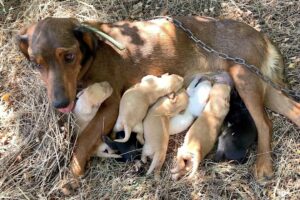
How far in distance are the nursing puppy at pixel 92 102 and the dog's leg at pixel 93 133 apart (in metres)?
0.08

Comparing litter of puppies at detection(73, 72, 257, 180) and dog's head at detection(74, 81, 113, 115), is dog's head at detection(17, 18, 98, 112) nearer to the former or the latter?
dog's head at detection(74, 81, 113, 115)

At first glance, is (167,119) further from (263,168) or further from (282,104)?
(282,104)

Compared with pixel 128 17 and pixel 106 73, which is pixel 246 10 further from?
pixel 106 73

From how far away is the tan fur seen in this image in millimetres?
5086

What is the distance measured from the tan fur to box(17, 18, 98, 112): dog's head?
1226mm

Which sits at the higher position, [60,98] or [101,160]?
[60,98]

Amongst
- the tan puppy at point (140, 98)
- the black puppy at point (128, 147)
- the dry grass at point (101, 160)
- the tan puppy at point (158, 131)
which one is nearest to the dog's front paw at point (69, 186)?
the dry grass at point (101, 160)

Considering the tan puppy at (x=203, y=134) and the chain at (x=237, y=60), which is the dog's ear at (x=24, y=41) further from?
the tan puppy at (x=203, y=134)

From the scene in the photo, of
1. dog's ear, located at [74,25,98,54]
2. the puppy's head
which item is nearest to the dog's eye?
dog's ear, located at [74,25,98,54]

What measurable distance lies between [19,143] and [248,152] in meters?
2.47

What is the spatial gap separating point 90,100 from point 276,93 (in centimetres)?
205

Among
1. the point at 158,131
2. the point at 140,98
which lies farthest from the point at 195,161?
the point at 140,98

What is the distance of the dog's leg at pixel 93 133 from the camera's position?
536cm

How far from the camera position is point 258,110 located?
5.49 metres
